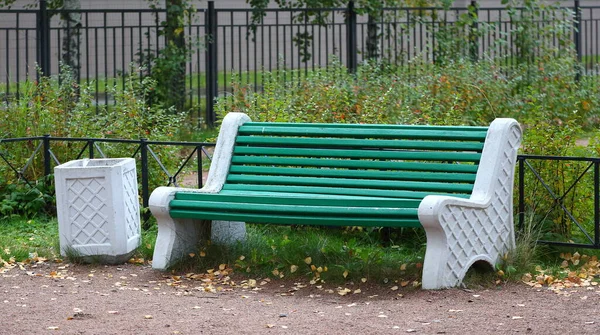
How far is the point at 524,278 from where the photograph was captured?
5855 millimetres

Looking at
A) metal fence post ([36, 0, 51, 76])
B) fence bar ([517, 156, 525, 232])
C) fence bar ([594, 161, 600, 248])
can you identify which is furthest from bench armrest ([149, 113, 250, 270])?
metal fence post ([36, 0, 51, 76])

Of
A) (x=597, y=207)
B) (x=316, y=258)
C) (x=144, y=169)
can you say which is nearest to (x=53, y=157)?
(x=144, y=169)

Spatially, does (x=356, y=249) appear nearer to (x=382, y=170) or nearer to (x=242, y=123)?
(x=382, y=170)

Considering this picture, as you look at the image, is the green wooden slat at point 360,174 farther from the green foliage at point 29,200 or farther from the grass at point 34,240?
the green foliage at point 29,200

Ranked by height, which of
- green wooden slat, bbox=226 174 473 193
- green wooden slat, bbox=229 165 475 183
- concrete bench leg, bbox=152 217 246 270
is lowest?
concrete bench leg, bbox=152 217 246 270

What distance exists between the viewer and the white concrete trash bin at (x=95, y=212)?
21.4 ft

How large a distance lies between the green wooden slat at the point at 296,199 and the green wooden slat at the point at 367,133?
50cm

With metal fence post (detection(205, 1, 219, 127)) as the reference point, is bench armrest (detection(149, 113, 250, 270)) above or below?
below

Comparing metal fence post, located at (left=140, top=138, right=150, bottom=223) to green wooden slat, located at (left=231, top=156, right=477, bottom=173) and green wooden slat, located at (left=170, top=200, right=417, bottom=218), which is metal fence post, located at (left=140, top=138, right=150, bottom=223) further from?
green wooden slat, located at (left=170, top=200, right=417, bottom=218)

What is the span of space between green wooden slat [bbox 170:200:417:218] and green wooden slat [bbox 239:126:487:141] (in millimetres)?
706

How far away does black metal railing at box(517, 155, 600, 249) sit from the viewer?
6723mm

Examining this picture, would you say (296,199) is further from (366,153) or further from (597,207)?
(597,207)

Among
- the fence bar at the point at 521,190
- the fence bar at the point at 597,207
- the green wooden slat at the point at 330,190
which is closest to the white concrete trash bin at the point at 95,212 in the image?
the green wooden slat at the point at 330,190

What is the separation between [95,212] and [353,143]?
5.76ft
